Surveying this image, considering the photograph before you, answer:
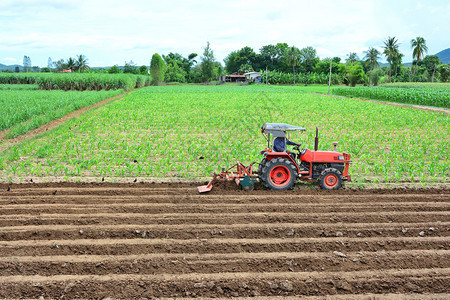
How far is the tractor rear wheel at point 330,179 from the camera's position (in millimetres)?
7090

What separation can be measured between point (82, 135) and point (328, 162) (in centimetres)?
1023

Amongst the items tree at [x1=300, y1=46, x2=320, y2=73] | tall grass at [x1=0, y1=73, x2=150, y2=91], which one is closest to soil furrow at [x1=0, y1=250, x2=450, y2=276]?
tall grass at [x1=0, y1=73, x2=150, y2=91]

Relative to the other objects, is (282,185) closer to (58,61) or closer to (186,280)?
(186,280)

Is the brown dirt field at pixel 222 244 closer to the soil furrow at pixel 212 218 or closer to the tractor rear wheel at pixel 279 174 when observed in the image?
the soil furrow at pixel 212 218

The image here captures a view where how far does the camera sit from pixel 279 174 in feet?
23.8

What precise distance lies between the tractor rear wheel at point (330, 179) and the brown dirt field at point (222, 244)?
8.5 inches

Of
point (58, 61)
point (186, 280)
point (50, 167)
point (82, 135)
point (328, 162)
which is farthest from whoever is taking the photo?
point (58, 61)

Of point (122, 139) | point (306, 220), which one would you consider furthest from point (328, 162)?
point (122, 139)

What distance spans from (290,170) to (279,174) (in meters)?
0.30

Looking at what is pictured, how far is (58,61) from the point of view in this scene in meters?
103

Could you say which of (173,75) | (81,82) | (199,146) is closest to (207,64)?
(173,75)

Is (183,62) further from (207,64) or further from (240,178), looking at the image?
(240,178)

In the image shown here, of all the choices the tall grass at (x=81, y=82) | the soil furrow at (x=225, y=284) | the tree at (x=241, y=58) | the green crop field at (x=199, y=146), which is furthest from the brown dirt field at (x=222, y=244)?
the tree at (x=241, y=58)

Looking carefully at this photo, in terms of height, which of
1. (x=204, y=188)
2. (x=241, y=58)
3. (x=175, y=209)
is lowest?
(x=175, y=209)
